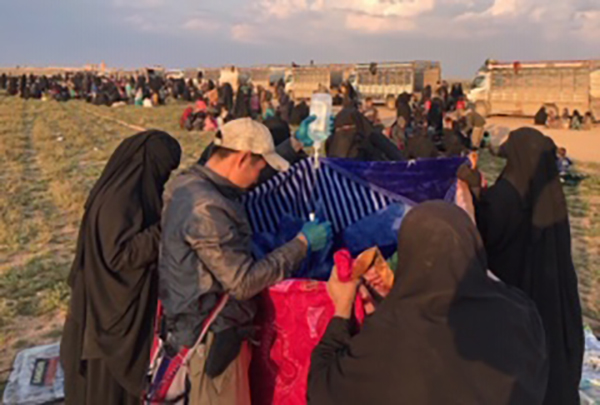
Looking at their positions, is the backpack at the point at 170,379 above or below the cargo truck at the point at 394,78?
below

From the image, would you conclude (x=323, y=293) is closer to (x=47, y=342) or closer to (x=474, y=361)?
(x=474, y=361)

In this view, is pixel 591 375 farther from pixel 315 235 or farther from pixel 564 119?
pixel 564 119

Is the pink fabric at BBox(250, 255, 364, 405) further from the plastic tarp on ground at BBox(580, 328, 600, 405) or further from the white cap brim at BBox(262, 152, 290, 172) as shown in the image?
the plastic tarp on ground at BBox(580, 328, 600, 405)

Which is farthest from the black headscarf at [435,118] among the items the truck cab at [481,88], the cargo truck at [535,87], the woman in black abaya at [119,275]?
the woman in black abaya at [119,275]

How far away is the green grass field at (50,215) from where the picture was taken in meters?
5.29

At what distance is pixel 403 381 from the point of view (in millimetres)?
1653

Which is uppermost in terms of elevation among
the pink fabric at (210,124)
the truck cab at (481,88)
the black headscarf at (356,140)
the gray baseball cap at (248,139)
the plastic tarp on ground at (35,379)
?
the truck cab at (481,88)

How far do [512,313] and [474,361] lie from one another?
21 centimetres

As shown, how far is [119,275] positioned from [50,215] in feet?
A: 22.5

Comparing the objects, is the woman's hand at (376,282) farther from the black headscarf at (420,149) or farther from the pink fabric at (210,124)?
the pink fabric at (210,124)

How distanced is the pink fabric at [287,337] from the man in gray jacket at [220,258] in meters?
0.11

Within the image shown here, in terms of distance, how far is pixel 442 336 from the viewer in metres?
1.64

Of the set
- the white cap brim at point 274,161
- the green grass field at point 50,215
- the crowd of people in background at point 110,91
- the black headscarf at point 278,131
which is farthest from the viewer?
the crowd of people in background at point 110,91

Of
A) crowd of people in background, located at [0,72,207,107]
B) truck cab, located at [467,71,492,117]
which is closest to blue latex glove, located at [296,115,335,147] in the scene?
truck cab, located at [467,71,492,117]
